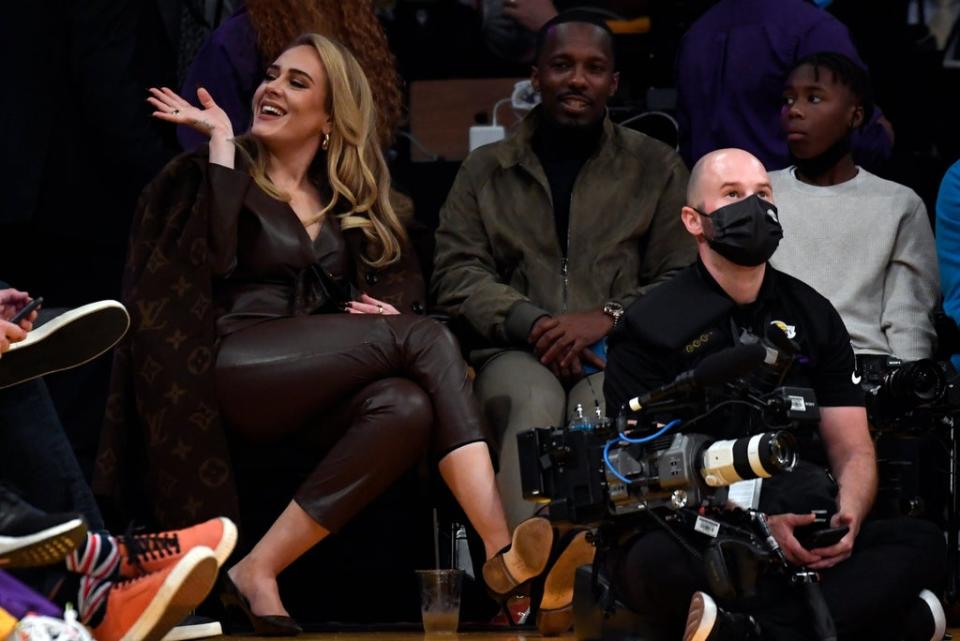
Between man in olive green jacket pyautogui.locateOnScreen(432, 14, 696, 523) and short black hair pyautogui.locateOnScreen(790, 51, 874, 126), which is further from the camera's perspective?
short black hair pyautogui.locateOnScreen(790, 51, 874, 126)

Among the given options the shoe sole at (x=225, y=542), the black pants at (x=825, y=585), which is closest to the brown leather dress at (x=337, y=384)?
the black pants at (x=825, y=585)

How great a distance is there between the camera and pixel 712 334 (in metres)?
3.67

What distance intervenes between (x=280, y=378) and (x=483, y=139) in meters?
1.46

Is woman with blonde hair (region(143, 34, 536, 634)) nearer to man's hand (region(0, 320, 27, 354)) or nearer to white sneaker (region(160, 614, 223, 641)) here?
white sneaker (region(160, 614, 223, 641))

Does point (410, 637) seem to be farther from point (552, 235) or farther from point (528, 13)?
point (528, 13)

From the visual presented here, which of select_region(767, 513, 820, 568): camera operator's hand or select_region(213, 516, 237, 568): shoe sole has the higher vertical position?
select_region(213, 516, 237, 568): shoe sole

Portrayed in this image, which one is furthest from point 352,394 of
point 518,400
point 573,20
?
point 573,20

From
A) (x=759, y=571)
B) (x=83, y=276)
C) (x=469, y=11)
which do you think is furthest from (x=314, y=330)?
(x=469, y=11)

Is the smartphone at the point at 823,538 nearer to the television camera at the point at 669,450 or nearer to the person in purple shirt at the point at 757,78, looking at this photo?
the television camera at the point at 669,450

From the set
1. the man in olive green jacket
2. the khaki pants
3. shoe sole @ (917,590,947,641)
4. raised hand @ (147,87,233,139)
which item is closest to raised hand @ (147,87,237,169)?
raised hand @ (147,87,233,139)

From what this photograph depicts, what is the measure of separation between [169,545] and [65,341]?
55cm

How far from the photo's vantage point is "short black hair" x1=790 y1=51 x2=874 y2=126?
492 cm

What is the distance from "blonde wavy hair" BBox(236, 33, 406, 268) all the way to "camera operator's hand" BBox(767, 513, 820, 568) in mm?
1481

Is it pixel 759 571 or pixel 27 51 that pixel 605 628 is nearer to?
pixel 759 571
